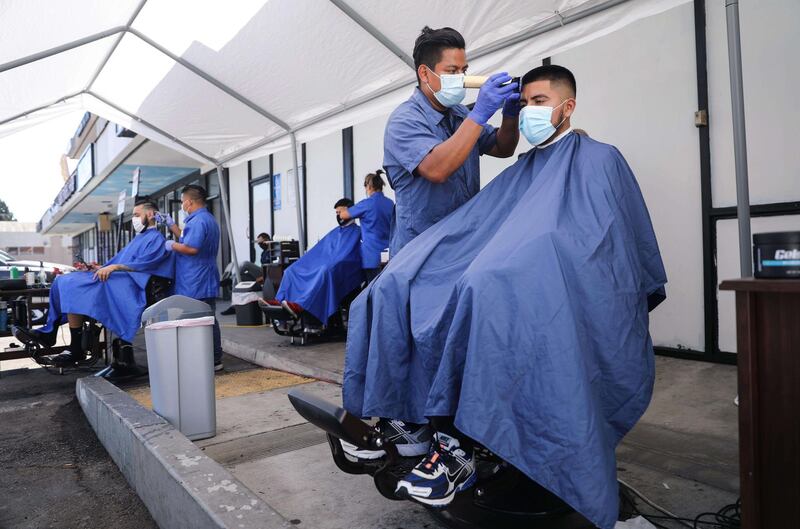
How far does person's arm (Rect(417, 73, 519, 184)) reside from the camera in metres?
1.64

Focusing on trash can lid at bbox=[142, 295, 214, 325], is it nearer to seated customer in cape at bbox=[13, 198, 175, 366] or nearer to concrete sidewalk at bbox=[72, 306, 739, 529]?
concrete sidewalk at bbox=[72, 306, 739, 529]

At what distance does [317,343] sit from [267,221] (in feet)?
14.2

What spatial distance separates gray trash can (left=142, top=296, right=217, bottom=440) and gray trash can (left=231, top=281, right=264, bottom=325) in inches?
157

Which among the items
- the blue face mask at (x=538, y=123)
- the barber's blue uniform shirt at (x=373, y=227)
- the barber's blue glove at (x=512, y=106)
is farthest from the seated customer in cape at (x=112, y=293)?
the blue face mask at (x=538, y=123)

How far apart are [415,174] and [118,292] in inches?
125

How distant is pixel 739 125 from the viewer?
2.43 m

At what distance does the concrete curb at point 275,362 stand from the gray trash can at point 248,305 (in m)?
1.04

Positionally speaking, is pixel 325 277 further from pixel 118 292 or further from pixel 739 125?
pixel 739 125

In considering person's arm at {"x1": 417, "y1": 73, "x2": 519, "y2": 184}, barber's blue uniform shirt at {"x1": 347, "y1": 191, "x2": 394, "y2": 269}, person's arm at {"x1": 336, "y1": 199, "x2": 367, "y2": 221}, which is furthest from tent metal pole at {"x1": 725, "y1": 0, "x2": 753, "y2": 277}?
person's arm at {"x1": 336, "y1": 199, "x2": 367, "y2": 221}

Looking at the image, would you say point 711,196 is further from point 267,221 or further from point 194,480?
point 267,221

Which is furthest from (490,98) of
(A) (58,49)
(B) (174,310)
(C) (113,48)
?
(C) (113,48)

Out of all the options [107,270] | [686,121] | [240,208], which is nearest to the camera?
[686,121]

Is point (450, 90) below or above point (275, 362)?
above

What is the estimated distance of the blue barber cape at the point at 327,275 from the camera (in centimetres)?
483
